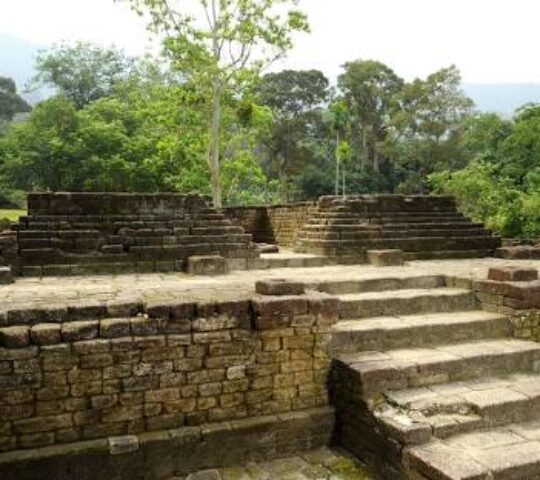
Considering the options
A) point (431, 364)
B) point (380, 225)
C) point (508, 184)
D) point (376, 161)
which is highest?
point (376, 161)

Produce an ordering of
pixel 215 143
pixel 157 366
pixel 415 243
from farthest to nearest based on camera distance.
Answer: pixel 215 143
pixel 415 243
pixel 157 366

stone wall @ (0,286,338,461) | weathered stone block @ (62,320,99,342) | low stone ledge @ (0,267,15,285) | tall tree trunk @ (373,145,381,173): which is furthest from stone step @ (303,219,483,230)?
tall tree trunk @ (373,145,381,173)

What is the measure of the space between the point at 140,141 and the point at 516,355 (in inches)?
860

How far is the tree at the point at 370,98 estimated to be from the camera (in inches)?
1555

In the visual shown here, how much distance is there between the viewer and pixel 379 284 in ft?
22.0

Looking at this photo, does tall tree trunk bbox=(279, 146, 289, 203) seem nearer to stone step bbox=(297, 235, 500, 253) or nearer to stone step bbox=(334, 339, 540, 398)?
stone step bbox=(297, 235, 500, 253)

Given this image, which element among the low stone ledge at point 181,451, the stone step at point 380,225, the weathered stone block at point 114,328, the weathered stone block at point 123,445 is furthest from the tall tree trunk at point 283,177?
the weathered stone block at point 123,445

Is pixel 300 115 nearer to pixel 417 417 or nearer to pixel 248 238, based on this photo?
pixel 248 238

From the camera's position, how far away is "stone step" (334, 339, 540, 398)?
477 cm

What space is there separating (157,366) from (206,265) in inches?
136

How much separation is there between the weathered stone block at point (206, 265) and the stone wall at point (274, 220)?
4074 millimetres

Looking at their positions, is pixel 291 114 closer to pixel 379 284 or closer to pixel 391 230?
pixel 391 230

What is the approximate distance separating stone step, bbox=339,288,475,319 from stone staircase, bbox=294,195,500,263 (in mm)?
2862

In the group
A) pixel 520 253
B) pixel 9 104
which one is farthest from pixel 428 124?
pixel 9 104
